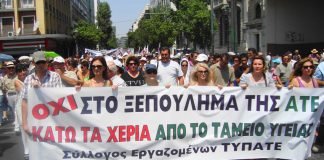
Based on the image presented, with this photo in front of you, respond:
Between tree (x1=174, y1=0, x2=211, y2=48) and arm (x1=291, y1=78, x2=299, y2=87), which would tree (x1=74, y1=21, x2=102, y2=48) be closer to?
tree (x1=174, y1=0, x2=211, y2=48)

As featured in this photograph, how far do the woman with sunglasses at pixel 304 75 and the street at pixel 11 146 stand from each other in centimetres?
122

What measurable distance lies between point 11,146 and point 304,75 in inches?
210

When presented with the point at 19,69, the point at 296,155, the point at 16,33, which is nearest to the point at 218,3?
the point at 16,33

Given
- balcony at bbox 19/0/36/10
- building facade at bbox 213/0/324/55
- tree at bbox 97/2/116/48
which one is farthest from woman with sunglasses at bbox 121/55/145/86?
tree at bbox 97/2/116/48

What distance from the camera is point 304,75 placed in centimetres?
660

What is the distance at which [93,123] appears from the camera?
527cm

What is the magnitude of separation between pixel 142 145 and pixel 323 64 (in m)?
3.96

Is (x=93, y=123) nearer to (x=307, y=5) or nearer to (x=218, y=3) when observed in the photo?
(x=307, y=5)

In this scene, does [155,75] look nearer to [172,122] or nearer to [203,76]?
[203,76]

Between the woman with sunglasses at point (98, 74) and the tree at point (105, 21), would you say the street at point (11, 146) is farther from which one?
the tree at point (105, 21)

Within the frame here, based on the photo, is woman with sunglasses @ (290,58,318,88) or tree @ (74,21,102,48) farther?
tree @ (74,21,102,48)

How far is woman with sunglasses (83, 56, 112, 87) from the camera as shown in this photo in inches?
217

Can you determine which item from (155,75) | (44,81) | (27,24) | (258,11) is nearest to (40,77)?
(44,81)

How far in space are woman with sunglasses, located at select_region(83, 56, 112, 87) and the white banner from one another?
269mm
